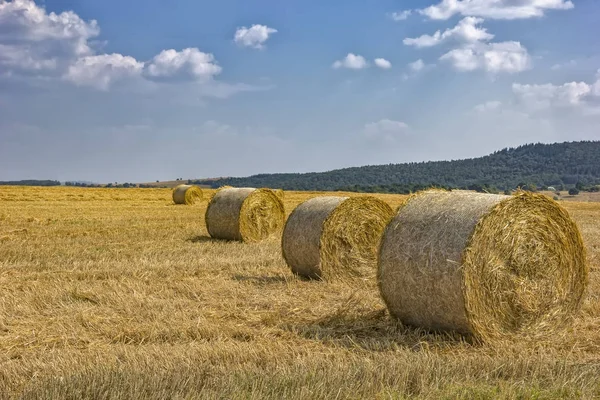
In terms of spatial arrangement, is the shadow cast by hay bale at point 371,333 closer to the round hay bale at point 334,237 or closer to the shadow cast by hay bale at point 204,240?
the round hay bale at point 334,237

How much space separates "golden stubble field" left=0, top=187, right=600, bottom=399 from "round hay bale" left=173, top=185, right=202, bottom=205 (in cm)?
1966

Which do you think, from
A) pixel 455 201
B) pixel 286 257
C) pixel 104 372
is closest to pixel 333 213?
pixel 286 257

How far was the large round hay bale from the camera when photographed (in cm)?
695

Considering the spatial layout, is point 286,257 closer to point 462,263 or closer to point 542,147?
point 462,263

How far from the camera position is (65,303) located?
8.33m

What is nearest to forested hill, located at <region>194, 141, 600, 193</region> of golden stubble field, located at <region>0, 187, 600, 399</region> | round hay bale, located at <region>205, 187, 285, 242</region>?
round hay bale, located at <region>205, 187, 285, 242</region>

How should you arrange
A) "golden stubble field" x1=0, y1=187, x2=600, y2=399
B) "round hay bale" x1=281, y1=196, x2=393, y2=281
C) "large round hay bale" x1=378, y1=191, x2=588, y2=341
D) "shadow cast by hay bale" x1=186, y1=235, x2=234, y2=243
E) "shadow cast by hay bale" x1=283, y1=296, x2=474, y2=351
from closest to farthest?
"golden stubble field" x1=0, y1=187, x2=600, y2=399
"shadow cast by hay bale" x1=283, y1=296, x2=474, y2=351
"large round hay bale" x1=378, y1=191, x2=588, y2=341
"round hay bale" x1=281, y1=196, x2=393, y2=281
"shadow cast by hay bale" x1=186, y1=235, x2=234, y2=243

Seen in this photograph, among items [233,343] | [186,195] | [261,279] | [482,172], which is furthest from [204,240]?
[482,172]

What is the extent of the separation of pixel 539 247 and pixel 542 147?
102404mm

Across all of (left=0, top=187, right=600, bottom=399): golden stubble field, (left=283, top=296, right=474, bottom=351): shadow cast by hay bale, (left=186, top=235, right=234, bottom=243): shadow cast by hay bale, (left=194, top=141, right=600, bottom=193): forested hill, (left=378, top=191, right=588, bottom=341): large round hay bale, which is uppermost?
(left=194, top=141, right=600, bottom=193): forested hill

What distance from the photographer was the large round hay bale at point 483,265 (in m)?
6.95

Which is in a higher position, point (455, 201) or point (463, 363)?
point (455, 201)

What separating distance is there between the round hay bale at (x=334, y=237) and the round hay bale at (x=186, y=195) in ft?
68.9

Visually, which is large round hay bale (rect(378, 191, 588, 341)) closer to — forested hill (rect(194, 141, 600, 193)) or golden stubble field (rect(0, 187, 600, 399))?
golden stubble field (rect(0, 187, 600, 399))
